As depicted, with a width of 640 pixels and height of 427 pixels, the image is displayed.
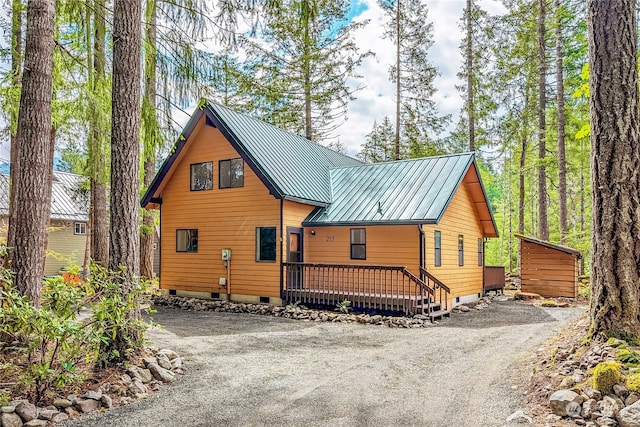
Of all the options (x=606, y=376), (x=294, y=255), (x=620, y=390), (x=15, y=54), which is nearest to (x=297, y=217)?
(x=294, y=255)

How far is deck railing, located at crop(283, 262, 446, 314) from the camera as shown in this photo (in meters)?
10.8

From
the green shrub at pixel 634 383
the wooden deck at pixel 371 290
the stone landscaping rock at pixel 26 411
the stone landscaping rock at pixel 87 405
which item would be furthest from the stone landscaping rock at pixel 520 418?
the wooden deck at pixel 371 290

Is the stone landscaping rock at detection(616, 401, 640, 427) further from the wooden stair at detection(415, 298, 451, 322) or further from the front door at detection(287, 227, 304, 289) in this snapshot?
the front door at detection(287, 227, 304, 289)

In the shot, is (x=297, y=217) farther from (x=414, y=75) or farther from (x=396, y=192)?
(x=414, y=75)

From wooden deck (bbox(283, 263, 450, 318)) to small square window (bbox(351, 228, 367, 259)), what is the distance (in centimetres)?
57

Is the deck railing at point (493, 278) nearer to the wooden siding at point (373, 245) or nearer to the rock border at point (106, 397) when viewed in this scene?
the wooden siding at point (373, 245)

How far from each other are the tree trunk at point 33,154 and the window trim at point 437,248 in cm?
995

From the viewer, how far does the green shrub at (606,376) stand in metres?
3.89

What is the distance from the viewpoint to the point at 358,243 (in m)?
13.0

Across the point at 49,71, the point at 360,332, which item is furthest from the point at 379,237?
the point at 49,71

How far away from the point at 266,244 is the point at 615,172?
9.51 meters

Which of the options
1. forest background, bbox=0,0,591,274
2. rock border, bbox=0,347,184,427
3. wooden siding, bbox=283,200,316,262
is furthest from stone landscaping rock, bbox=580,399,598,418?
forest background, bbox=0,0,591,274

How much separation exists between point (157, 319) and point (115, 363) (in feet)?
18.3

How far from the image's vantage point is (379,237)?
1255cm
